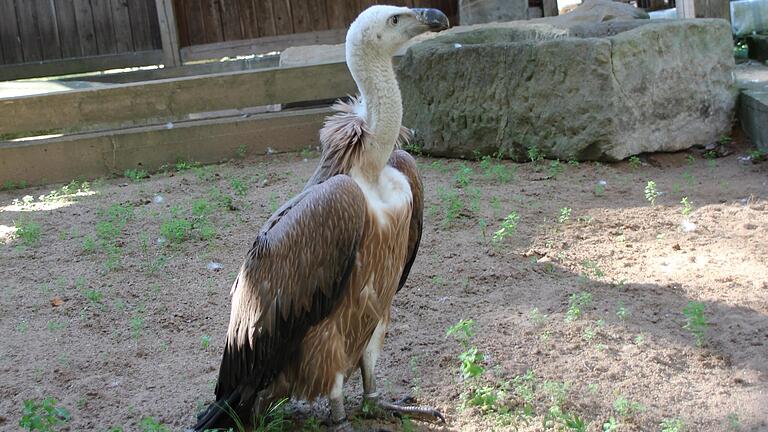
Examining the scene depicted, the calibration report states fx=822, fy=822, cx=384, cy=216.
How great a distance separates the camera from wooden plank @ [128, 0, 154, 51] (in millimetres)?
11055

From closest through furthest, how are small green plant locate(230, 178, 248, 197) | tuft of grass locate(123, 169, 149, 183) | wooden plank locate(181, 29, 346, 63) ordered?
small green plant locate(230, 178, 248, 197) → tuft of grass locate(123, 169, 149, 183) → wooden plank locate(181, 29, 346, 63)

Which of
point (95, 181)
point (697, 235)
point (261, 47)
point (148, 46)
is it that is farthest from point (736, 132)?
point (148, 46)

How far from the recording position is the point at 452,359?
3850 mm

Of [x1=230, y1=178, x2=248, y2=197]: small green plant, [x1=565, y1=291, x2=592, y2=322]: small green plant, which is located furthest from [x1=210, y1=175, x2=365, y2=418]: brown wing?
[x1=230, y1=178, x2=248, y2=197]: small green plant

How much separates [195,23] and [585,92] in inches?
252

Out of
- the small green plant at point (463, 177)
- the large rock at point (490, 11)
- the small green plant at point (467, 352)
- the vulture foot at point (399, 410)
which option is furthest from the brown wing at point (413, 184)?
the large rock at point (490, 11)

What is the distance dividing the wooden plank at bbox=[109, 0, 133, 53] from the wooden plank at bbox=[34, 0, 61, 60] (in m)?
0.78

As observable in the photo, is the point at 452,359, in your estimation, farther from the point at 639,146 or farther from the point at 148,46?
the point at 148,46

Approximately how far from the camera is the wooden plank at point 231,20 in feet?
36.6

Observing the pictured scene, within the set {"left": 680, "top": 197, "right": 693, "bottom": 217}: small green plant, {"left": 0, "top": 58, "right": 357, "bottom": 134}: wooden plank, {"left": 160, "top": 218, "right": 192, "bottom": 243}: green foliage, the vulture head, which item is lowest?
{"left": 680, "top": 197, "right": 693, "bottom": 217}: small green plant

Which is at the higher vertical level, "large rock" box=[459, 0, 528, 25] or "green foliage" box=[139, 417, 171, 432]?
"large rock" box=[459, 0, 528, 25]

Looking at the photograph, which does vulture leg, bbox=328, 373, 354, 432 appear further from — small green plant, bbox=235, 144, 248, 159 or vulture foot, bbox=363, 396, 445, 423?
small green plant, bbox=235, 144, 248, 159

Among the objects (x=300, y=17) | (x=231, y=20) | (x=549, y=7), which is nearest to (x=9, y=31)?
(x=231, y=20)

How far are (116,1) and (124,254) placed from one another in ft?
21.4
